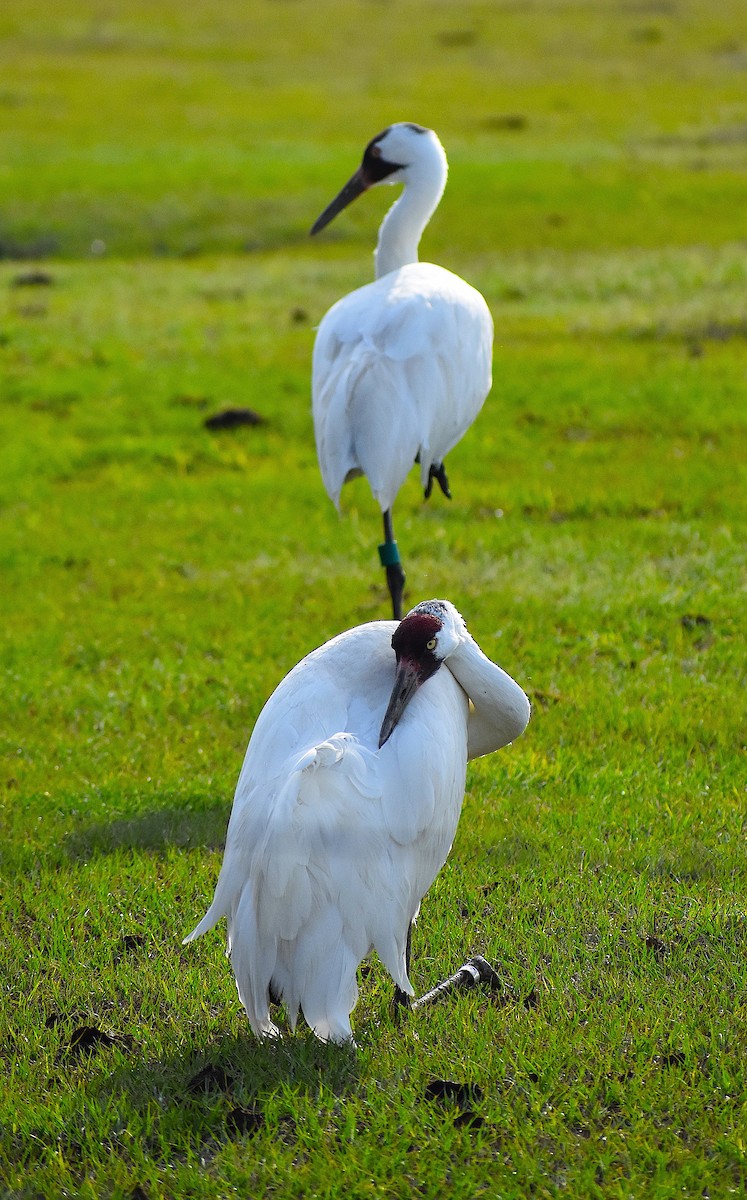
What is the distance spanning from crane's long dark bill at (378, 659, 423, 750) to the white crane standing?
2209 millimetres

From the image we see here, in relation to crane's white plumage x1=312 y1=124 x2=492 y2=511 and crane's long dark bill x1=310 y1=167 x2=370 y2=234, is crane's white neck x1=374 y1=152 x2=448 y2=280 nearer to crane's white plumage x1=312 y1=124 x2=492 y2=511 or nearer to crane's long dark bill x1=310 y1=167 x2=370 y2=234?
crane's long dark bill x1=310 y1=167 x2=370 y2=234

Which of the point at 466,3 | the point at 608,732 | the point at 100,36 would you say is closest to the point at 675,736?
the point at 608,732

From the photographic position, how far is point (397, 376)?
249 inches

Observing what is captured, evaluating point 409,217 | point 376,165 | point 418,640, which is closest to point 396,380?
point 409,217

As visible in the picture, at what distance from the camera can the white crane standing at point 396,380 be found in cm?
623

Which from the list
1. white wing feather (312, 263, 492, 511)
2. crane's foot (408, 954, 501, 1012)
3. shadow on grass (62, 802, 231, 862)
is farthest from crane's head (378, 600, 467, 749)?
white wing feather (312, 263, 492, 511)

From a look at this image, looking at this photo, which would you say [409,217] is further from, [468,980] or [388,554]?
[468,980]

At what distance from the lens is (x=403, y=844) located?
3.79 metres

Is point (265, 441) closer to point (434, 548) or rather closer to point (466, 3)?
point (434, 548)

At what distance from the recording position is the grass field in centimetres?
354

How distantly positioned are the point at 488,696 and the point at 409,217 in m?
4.02

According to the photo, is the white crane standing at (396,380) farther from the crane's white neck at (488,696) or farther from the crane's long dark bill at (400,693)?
the crane's long dark bill at (400,693)

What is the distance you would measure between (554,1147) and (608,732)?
2714 millimetres

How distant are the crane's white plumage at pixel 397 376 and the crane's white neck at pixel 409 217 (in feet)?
1.66
